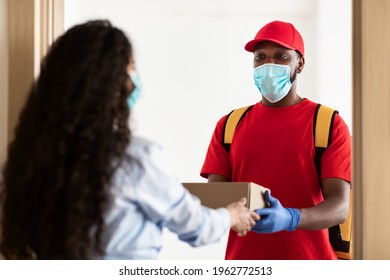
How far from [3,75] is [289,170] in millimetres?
951

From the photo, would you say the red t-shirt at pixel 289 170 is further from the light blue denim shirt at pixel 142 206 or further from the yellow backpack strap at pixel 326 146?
the light blue denim shirt at pixel 142 206

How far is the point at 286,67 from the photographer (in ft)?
7.61

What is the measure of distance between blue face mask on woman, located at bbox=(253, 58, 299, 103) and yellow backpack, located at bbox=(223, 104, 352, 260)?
0.13m

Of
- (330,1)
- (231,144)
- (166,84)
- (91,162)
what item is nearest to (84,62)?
(91,162)

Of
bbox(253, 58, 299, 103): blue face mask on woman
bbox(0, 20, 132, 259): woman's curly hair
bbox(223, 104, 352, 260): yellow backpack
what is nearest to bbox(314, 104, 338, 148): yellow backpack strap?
bbox(223, 104, 352, 260): yellow backpack

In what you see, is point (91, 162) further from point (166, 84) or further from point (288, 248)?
point (166, 84)

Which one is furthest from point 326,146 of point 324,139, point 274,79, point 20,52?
point 20,52

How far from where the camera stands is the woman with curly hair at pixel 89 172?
4.56 feet

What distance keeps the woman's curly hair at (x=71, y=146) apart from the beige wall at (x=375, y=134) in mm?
683

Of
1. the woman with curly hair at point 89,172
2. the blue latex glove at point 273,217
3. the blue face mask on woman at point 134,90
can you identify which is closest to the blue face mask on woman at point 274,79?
the blue latex glove at point 273,217

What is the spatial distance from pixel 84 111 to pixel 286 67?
108 centimetres

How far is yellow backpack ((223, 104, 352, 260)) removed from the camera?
2182 millimetres

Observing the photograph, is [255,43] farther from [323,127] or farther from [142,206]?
[142,206]

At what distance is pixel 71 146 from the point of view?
140cm
